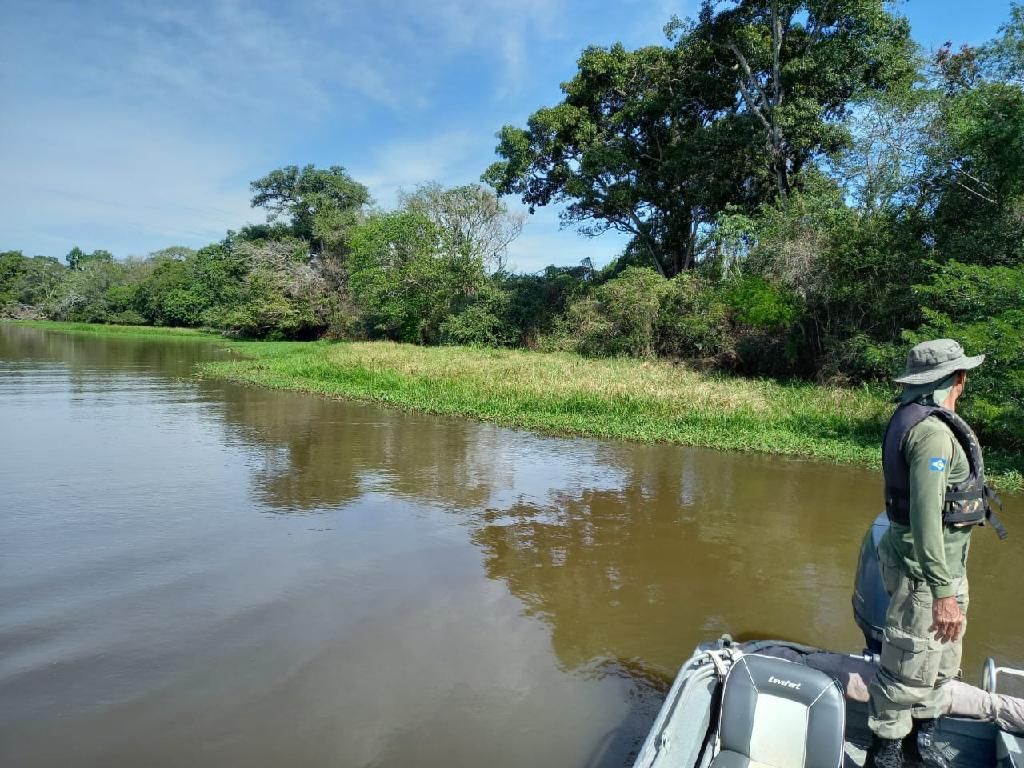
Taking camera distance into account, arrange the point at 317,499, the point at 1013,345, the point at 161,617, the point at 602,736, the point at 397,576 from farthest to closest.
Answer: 1. the point at 1013,345
2. the point at 317,499
3. the point at 397,576
4. the point at 161,617
5. the point at 602,736

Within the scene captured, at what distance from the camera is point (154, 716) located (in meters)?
3.46

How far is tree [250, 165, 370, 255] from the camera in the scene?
40.1 m

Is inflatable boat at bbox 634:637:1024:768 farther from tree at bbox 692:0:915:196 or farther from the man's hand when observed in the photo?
tree at bbox 692:0:915:196

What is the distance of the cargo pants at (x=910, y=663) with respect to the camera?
8.73 ft

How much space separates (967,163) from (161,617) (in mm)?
14868

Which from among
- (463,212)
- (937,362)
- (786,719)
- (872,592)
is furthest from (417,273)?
(786,719)

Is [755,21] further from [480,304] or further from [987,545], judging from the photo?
[987,545]

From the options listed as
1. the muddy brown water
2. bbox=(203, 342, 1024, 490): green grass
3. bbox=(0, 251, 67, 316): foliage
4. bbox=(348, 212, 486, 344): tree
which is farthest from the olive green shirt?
bbox=(0, 251, 67, 316): foliage

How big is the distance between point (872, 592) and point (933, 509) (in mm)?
694

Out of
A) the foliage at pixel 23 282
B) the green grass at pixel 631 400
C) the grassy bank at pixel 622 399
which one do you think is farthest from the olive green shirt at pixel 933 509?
the foliage at pixel 23 282

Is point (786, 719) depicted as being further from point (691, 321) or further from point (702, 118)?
point (702, 118)

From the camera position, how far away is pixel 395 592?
5.03 meters

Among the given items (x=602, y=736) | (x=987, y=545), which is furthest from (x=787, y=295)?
(x=602, y=736)

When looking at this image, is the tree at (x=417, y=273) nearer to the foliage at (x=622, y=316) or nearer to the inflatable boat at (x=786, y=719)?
the foliage at (x=622, y=316)
